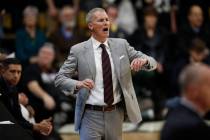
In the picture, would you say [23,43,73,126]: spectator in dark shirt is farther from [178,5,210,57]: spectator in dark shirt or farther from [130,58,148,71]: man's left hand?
[130,58,148,71]: man's left hand

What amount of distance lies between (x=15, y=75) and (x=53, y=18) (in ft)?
12.5

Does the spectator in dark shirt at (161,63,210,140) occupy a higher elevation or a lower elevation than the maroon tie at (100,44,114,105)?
higher

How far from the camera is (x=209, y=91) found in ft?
13.5

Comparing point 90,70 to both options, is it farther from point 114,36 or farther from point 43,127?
point 114,36

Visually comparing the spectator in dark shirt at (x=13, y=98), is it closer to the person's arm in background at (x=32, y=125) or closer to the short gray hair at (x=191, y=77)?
the person's arm in background at (x=32, y=125)

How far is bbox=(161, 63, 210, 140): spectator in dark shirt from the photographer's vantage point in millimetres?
4070

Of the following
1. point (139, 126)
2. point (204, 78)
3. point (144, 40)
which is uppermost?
point (204, 78)

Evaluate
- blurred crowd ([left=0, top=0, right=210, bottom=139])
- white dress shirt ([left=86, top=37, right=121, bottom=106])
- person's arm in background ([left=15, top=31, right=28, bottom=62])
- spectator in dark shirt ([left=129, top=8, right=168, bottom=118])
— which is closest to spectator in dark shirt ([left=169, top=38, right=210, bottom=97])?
blurred crowd ([left=0, top=0, right=210, bottom=139])

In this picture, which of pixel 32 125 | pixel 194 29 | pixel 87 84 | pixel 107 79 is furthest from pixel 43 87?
pixel 87 84

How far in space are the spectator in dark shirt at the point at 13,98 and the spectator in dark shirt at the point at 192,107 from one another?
260 centimetres

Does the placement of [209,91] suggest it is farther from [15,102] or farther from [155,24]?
[155,24]

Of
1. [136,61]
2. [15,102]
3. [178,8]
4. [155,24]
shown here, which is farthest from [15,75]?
[178,8]

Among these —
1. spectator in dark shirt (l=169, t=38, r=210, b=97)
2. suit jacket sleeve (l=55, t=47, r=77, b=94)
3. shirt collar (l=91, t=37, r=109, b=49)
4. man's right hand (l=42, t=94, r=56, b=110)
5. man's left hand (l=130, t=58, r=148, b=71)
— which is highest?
shirt collar (l=91, t=37, r=109, b=49)

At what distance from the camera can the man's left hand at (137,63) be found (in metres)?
5.92
